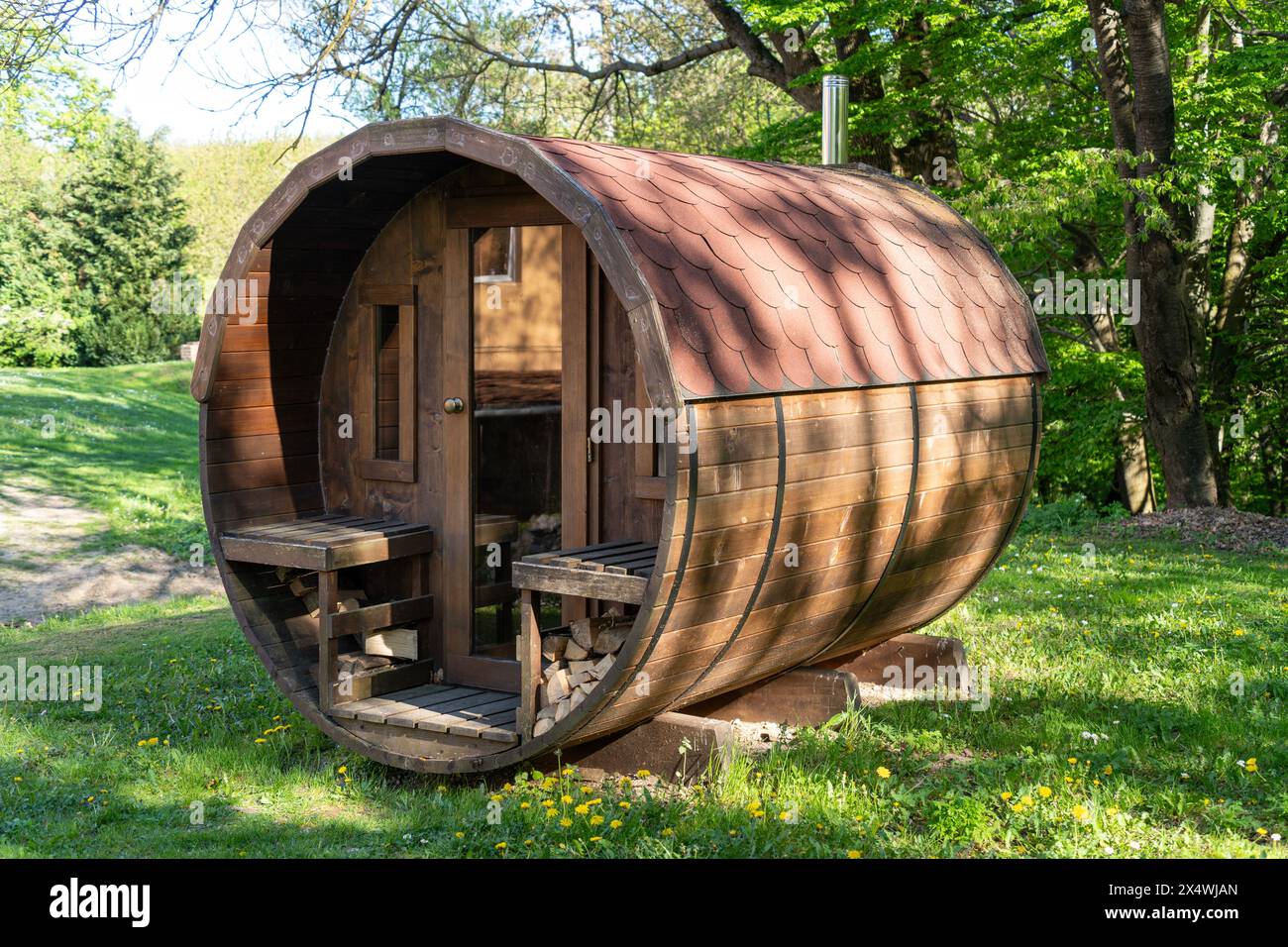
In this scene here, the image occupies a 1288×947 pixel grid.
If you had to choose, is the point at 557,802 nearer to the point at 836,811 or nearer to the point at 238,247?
the point at 836,811

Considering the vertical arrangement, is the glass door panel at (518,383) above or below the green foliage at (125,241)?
below

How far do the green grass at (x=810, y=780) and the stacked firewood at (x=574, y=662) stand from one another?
32 centimetres

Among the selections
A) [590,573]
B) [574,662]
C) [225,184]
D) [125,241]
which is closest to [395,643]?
[574,662]

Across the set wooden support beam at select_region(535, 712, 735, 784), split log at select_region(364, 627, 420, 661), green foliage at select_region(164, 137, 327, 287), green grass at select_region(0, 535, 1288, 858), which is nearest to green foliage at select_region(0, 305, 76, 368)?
green foliage at select_region(164, 137, 327, 287)

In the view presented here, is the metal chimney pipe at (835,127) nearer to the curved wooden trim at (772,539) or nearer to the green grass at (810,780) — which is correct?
the green grass at (810,780)

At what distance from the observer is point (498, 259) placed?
7.54 metres

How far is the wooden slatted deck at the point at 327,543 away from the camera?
20.5ft

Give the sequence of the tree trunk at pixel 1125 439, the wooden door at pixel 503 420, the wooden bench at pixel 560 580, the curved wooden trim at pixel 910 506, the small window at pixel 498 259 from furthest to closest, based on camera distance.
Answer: the tree trunk at pixel 1125 439, the small window at pixel 498 259, the wooden door at pixel 503 420, the curved wooden trim at pixel 910 506, the wooden bench at pixel 560 580

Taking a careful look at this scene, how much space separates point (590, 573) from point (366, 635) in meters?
1.94

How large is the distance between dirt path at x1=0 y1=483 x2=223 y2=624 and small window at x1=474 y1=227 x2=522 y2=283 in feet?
19.2

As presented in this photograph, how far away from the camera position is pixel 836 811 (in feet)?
17.5

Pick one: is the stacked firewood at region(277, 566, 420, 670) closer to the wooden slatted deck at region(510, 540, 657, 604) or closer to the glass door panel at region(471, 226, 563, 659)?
the glass door panel at region(471, 226, 563, 659)

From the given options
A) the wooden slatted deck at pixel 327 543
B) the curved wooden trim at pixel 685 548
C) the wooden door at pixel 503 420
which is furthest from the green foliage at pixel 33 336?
the curved wooden trim at pixel 685 548

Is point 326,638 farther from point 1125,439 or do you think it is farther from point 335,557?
point 1125,439
